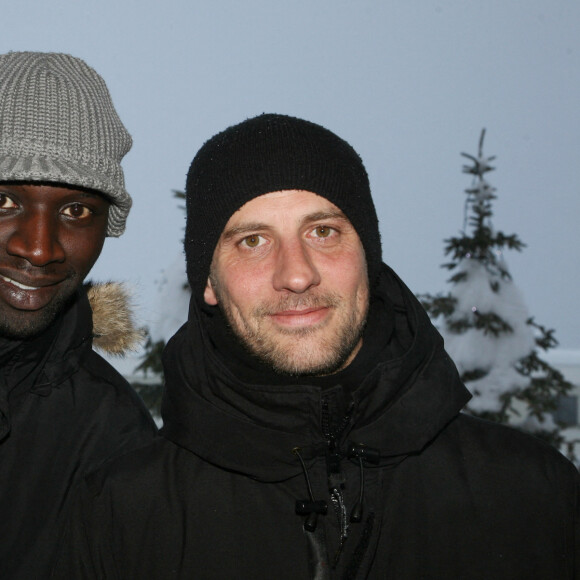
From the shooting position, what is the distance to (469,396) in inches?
118

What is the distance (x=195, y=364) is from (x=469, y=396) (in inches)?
41.9

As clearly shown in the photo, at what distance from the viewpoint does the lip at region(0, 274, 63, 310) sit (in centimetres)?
332

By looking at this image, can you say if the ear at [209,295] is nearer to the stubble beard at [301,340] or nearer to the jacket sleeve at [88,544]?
the stubble beard at [301,340]

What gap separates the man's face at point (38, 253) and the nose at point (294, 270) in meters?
1.01

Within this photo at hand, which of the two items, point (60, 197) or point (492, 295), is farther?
point (492, 295)

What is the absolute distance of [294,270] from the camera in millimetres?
2867

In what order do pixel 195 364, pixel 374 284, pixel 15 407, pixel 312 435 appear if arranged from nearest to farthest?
pixel 312 435
pixel 195 364
pixel 374 284
pixel 15 407

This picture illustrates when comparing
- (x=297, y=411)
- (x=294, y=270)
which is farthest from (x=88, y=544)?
(x=294, y=270)

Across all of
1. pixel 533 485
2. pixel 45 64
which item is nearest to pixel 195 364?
pixel 533 485

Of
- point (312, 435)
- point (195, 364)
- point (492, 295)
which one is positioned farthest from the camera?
point (492, 295)

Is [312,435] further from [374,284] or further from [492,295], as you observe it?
[492,295]

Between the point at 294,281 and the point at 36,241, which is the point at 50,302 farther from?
the point at 294,281

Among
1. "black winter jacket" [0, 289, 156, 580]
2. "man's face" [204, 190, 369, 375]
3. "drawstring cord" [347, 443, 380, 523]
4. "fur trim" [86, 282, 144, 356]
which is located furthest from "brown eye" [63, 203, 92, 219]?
"drawstring cord" [347, 443, 380, 523]

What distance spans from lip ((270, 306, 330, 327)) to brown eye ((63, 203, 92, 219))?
3.69ft
